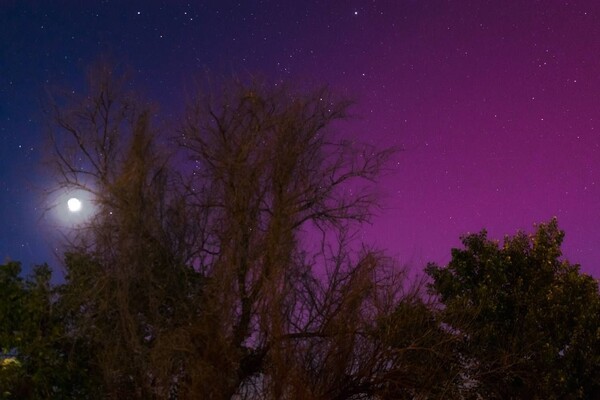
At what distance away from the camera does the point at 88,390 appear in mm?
14250

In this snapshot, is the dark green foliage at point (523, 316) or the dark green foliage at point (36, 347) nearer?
the dark green foliage at point (36, 347)

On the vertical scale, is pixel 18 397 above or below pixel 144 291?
below

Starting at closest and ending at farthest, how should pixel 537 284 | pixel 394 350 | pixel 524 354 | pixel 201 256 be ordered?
pixel 394 350 → pixel 201 256 → pixel 524 354 → pixel 537 284

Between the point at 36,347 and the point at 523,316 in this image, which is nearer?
the point at 36,347

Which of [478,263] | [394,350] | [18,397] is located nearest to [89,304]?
[18,397]

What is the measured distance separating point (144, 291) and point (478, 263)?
765 centimetres

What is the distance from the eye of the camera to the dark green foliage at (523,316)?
1545 cm

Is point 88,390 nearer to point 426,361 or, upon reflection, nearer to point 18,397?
point 18,397

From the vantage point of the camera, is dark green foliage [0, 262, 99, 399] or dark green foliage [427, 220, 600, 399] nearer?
dark green foliage [0, 262, 99, 399]

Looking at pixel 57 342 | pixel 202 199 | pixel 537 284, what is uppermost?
pixel 202 199

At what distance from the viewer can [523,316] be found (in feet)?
54.6

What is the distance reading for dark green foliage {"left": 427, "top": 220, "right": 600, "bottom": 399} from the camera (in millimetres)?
15453

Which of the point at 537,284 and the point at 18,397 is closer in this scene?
the point at 18,397

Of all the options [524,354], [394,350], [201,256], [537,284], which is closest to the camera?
[394,350]
